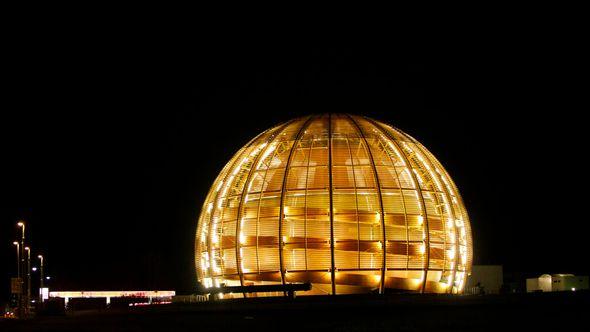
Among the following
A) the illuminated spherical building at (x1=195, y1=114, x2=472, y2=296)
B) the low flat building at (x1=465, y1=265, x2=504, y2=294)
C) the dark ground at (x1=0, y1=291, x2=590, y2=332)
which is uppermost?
the illuminated spherical building at (x1=195, y1=114, x2=472, y2=296)

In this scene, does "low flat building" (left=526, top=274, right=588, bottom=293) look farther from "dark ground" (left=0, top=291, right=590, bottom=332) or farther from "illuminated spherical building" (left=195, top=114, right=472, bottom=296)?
"dark ground" (left=0, top=291, right=590, bottom=332)

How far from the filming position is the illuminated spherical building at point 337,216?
39094 millimetres

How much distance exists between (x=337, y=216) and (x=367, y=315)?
1058 cm

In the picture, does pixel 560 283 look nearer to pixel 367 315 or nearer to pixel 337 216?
pixel 337 216

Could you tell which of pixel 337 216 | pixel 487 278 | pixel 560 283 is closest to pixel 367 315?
pixel 337 216

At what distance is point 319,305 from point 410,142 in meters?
12.6

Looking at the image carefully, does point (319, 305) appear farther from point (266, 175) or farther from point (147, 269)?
point (147, 269)

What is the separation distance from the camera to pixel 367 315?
94.9 feet

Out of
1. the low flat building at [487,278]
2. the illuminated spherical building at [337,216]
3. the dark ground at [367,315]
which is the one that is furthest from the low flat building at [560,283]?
the dark ground at [367,315]

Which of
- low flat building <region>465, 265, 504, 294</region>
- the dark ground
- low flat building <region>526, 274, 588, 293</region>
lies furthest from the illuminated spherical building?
low flat building <region>526, 274, 588, 293</region>

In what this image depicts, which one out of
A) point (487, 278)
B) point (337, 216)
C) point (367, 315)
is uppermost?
point (337, 216)

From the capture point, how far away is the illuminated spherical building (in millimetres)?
39094

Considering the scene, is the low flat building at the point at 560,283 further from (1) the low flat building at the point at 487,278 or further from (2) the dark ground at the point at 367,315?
(2) the dark ground at the point at 367,315

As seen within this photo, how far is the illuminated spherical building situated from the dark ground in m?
3.98
